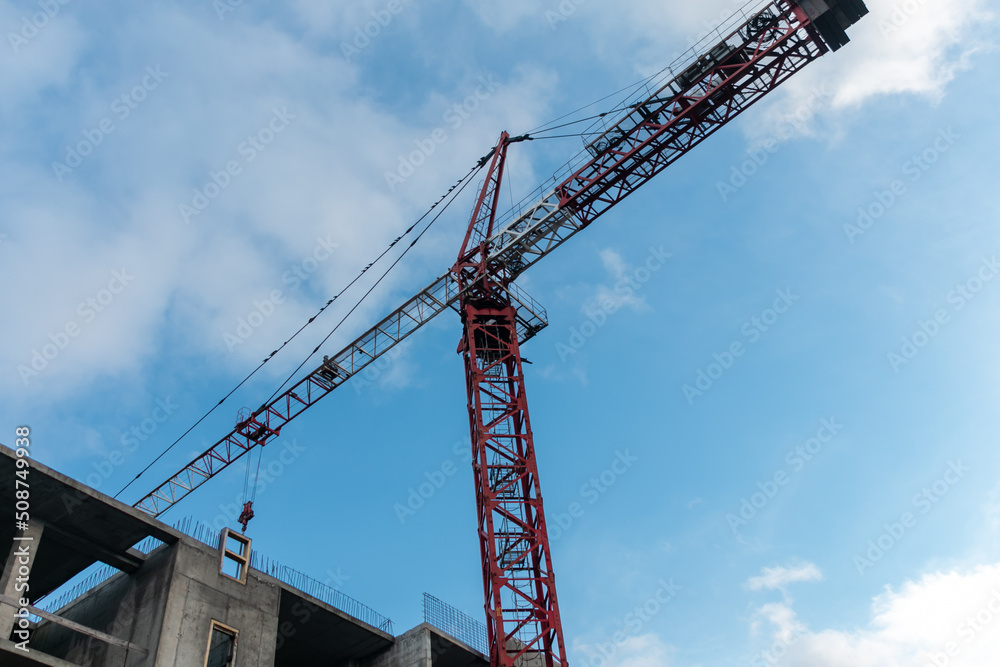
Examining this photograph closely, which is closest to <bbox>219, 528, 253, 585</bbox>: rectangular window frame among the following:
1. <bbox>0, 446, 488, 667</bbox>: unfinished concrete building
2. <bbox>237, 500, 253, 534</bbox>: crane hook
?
<bbox>0, 446, 488, 667</bbox>: unfinished concrete building

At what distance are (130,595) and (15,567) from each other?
154 inches

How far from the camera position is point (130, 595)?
86.4ft

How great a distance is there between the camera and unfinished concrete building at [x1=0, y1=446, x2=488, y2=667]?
78.1ft

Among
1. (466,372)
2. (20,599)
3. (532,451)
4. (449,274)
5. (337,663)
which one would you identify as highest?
(449,274)

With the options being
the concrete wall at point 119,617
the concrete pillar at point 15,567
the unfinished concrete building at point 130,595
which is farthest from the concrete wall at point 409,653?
the concrete pillar at point 15,567

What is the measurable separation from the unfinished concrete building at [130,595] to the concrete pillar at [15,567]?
3 centimetres

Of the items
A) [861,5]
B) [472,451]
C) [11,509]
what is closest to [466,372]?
[472,451]

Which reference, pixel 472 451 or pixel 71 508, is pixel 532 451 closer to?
pixel 472 451

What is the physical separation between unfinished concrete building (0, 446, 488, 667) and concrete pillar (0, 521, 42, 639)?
3cm

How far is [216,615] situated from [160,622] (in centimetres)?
177

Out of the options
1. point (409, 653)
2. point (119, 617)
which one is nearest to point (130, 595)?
point (119, 617)

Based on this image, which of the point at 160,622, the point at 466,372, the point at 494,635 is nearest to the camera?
the point at 160,622

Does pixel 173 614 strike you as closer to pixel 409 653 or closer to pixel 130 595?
pixel 130 595

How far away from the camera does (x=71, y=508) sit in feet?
81.7
